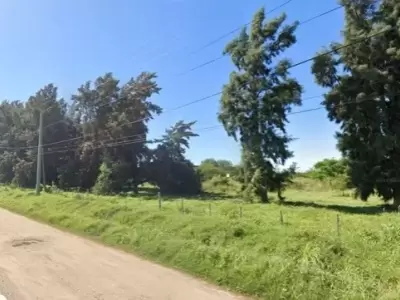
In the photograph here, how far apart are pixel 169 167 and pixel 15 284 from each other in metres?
43.7

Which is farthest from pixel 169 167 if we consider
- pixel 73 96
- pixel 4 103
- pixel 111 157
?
pixel 4 103

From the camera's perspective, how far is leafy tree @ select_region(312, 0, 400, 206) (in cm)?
2808

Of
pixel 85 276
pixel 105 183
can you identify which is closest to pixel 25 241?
pixel 85 276

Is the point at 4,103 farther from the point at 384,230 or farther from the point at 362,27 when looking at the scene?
the point at 384,230

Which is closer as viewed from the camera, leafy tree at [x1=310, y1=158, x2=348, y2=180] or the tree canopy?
the tree canopy

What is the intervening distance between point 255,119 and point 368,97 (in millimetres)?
10331

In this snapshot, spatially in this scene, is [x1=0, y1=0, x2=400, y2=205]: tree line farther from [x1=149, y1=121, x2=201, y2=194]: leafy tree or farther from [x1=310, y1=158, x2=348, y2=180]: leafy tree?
[x1=310, y1=158, x2=348, y2=180]: leafy tree

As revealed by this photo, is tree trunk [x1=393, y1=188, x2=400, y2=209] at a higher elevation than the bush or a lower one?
lower

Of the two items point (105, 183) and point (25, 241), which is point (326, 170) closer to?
point (105, 183)

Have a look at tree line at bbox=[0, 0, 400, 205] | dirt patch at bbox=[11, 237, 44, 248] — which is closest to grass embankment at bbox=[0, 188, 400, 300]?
dirt patch at bbox=[11, 237, 44, 248]

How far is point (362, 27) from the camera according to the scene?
99.2 ft

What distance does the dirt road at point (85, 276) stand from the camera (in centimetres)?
740

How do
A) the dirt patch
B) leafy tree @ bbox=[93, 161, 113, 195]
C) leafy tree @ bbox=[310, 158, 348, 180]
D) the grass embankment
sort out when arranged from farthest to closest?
leafy tree @ bbox=[310, 158, 348, 180]
leafy tree @ bbox=[93, 161, 113, 195]
the dirt patch
the grass embankment

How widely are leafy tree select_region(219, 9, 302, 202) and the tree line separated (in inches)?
3.6
